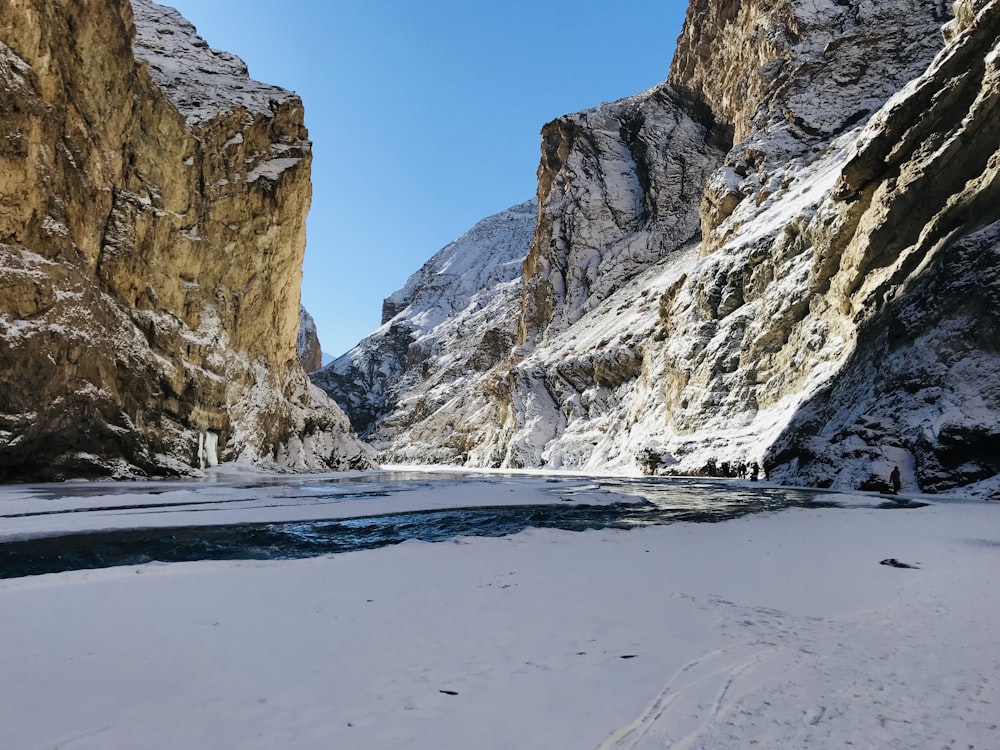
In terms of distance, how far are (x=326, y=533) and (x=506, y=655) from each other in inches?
255

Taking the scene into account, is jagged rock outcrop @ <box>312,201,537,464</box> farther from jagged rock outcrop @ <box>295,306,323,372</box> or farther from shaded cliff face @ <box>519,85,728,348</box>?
jagged rock outcrop @ <box>295,306,323,372</box>

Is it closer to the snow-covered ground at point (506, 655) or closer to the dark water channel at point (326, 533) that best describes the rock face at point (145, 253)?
the dark water channel at point (326, 533)

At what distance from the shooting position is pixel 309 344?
166 metres

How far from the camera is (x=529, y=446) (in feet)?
178

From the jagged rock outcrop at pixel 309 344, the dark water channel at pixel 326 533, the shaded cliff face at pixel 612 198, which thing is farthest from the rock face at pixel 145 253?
the jagged rock outcrop at pixel 309 344

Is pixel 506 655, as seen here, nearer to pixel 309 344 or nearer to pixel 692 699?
pixel 692 699

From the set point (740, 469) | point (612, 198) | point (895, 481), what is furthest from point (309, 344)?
point (895, 481)

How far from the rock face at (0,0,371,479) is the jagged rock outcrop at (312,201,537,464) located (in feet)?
102

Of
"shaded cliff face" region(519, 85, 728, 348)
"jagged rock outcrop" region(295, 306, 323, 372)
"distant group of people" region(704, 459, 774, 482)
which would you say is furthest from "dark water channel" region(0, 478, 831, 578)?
"jagged rock outcrop" region(295, 306, 323, 372)

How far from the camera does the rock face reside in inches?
841

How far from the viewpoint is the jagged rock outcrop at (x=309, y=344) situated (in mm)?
162250

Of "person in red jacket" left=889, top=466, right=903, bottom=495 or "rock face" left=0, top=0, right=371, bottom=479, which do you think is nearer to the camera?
"person in red jacket" left=889, top=466, right=903, bottom=495

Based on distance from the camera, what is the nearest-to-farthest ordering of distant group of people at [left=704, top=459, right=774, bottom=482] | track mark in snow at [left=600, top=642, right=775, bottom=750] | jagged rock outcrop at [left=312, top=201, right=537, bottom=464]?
Result: track mark in snow at [left=600, top=642, right=775, bottom=750] < distant group of people at [left=704, top=459, right=774, bottom=482] < jagged rock outcrop at [left=312, top=201, right=537, bottom=464]

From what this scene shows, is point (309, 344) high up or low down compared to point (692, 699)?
up
